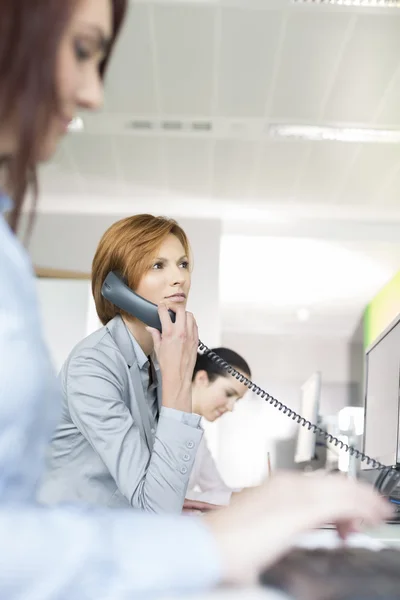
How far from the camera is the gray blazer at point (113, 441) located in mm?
1049

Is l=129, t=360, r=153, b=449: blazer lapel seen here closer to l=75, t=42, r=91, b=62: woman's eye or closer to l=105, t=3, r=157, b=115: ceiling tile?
l=75, t=42, r=91, b=62: woman's eye

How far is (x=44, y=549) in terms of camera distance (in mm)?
343

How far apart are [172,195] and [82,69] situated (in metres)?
5.41

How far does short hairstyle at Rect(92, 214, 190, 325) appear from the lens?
54.4 inches

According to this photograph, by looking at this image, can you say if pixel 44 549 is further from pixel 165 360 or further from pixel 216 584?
pixel 165 360

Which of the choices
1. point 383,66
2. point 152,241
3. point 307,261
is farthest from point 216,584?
point 307,261

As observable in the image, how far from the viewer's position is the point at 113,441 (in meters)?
1.08

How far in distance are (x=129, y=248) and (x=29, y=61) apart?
965mm

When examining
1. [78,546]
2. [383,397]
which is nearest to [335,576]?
[78,546]

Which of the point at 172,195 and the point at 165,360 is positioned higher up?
the point at 172,195

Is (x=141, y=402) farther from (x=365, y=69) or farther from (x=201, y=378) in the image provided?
(x=365, y=69)

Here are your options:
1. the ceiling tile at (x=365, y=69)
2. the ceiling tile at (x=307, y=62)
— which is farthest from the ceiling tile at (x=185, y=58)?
the ceiling tile at (x=365, y=69)

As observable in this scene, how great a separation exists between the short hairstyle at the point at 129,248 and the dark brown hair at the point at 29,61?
93 centimetres

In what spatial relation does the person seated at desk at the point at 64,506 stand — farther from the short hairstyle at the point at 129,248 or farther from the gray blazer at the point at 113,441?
the short hairstyle at the point at 129,248
